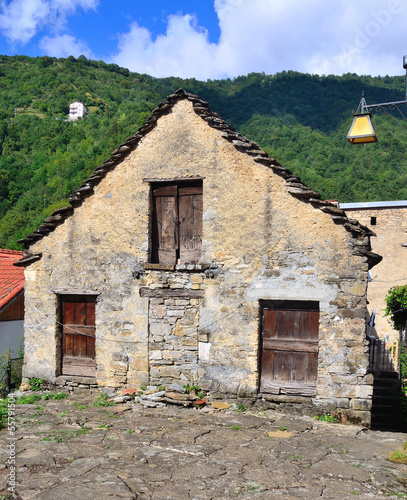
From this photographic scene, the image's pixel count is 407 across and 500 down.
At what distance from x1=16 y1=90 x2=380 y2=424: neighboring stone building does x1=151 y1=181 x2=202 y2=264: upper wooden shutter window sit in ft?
0.07

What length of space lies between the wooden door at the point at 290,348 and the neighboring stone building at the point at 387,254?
10.9m

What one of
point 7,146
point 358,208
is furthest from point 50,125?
point 358,208

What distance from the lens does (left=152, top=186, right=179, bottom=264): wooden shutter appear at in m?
8.59

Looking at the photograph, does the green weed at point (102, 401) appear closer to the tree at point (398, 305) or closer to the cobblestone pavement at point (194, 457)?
the cobblestone pavement at point (194, 457)

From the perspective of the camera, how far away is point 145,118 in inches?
1750

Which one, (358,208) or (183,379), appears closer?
(183,379)

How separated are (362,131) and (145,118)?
40210mm

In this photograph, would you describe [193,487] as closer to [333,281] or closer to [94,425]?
[94,425]

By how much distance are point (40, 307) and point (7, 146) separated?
2465 inches

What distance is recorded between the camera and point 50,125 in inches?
2660

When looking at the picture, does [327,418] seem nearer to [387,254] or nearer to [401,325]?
[401,325]

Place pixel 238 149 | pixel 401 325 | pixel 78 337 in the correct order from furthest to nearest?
pixel 401 325
pixel 78 337
pixel 238 149

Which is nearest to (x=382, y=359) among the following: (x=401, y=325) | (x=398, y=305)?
(x=401, y=325)

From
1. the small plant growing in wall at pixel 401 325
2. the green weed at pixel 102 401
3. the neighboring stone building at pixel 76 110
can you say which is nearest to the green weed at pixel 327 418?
the small plant growing in wall at pixel 401 325
